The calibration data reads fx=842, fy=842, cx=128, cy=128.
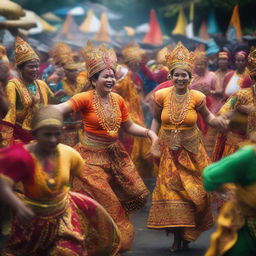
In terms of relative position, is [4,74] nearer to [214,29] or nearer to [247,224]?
[247,224]

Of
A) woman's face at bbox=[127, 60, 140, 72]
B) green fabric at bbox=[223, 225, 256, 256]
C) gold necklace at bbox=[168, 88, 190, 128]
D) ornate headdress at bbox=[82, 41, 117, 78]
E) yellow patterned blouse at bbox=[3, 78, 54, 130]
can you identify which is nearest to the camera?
green fabric at bbox=[223, 225, 256, 256]

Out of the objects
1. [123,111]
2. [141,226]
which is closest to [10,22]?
[141,226]

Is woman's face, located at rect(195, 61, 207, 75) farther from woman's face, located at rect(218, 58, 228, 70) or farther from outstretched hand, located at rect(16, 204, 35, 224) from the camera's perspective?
outstretched hand, located at rect(16, 204, 35, 224)

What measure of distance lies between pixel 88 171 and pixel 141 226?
2242mm

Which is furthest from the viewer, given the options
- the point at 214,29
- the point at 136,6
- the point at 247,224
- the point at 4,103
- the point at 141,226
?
the point at 136,6

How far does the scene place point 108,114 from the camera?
8297 mm

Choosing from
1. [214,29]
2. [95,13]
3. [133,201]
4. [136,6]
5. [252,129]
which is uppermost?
[136,6]

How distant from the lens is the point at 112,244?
22.3 feet

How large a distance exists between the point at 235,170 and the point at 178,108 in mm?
→ 3276

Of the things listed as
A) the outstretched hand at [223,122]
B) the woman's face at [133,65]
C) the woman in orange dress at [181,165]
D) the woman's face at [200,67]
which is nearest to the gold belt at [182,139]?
the woman in orange dress at [181,165]

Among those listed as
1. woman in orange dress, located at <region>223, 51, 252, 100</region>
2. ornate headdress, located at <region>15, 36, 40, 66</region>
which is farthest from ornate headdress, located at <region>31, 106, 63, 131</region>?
woman in orange dress, located at <region>223, 51, 252, 100</region>

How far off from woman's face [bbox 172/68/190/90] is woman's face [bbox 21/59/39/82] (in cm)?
150

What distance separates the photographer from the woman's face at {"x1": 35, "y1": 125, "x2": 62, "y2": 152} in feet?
20.0

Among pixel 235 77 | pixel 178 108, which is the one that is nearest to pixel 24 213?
pixel 178 108
